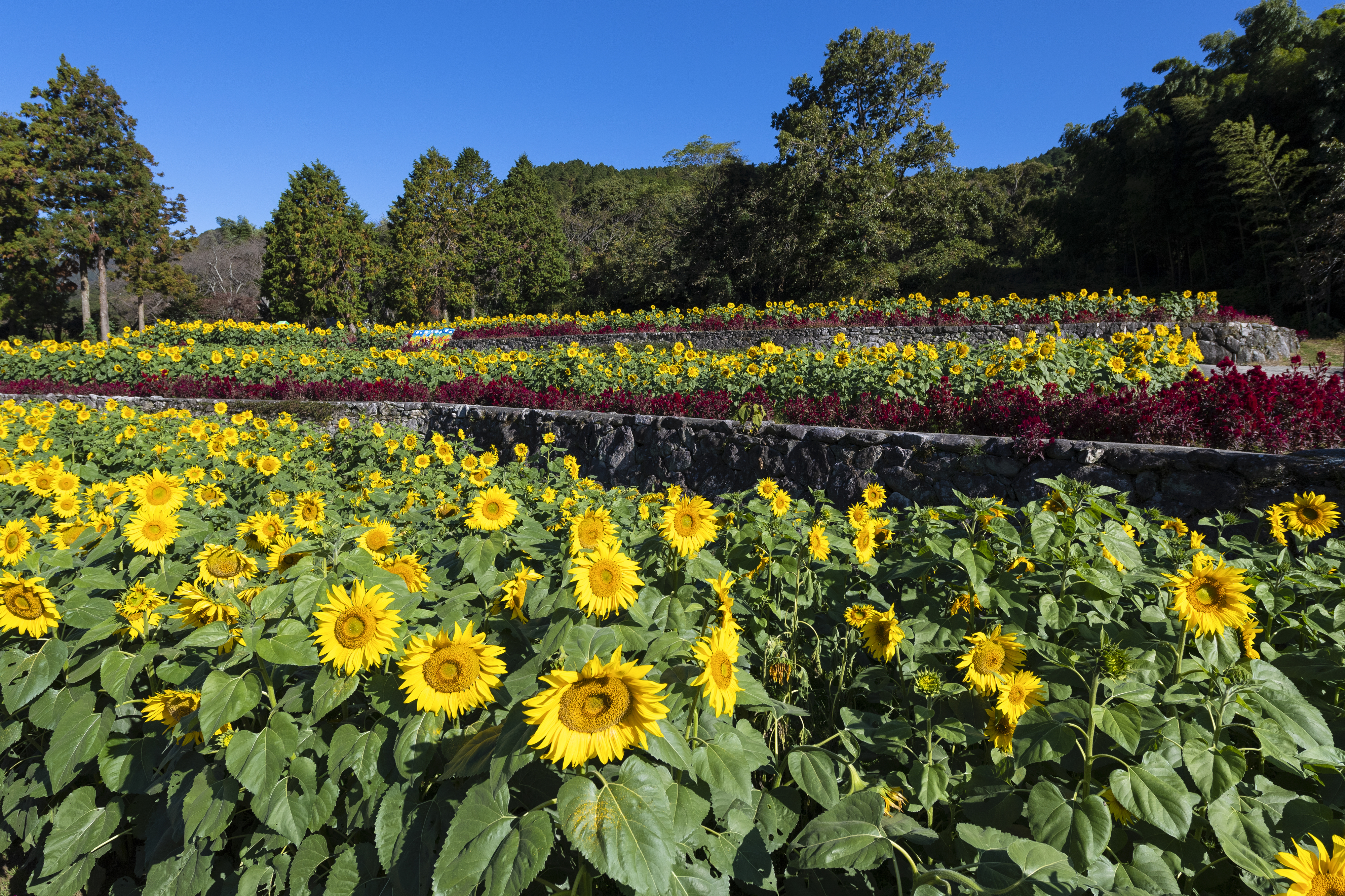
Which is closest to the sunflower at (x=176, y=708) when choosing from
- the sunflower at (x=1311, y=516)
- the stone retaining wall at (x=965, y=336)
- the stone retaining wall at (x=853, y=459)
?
the sunflower at (x=1311, y=516)

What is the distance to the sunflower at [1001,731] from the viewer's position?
4.53 ft

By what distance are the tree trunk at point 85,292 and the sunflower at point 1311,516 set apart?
123 ft

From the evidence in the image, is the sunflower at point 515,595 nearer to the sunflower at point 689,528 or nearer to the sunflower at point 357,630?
the sunflower at point 357,630

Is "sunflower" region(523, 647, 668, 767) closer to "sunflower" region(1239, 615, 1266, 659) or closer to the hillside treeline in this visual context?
"sunflower" region(1239, 615, 1266, 659)

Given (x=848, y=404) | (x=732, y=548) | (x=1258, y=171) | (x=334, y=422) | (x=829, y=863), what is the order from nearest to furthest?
(x=829, y=863), (x=732, y=548), (x=848, y=404), (x=334, y=422), (x=1258, y=171)

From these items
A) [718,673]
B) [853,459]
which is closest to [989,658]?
[718,673]

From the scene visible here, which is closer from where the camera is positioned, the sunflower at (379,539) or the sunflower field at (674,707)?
the sunflower field at (674,707)

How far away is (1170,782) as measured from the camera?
118cm

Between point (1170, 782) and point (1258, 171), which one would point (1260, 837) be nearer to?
point (1170, 782)

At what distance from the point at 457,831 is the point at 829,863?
579mm

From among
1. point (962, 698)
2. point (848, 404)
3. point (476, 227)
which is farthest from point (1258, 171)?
point (476, 227)

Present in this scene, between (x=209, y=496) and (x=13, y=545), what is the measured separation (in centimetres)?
120

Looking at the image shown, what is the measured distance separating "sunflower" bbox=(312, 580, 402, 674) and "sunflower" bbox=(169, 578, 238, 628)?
13.8 inches

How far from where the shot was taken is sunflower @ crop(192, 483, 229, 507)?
305 centimetres
